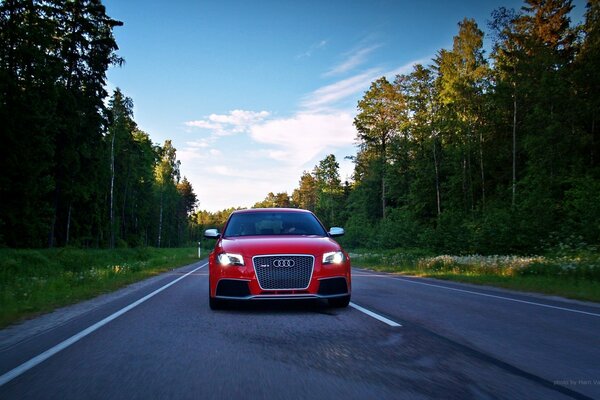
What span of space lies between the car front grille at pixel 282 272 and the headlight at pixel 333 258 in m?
0.33

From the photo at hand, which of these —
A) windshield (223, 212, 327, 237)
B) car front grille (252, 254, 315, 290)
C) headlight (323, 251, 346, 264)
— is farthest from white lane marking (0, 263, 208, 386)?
headlight (323, 251, 346, 264)

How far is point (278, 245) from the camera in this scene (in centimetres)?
762

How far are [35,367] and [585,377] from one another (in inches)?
192

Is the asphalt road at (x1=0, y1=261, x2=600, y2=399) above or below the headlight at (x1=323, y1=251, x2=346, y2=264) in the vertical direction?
below

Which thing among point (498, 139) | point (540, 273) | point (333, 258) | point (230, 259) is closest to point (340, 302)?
point (333, 258)

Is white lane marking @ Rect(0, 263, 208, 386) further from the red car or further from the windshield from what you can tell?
the windshield

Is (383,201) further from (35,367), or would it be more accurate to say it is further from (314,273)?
(35,367)

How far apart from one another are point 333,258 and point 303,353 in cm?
287

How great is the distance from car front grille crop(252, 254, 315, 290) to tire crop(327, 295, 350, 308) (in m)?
0.84

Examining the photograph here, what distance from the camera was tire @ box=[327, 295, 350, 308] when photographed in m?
7.93

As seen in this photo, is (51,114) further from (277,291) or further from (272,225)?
(277,291)

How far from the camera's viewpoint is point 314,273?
290 inches

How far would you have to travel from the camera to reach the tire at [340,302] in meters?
7.93

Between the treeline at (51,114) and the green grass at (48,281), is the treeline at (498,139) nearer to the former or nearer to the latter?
the green grass at (48,281)
